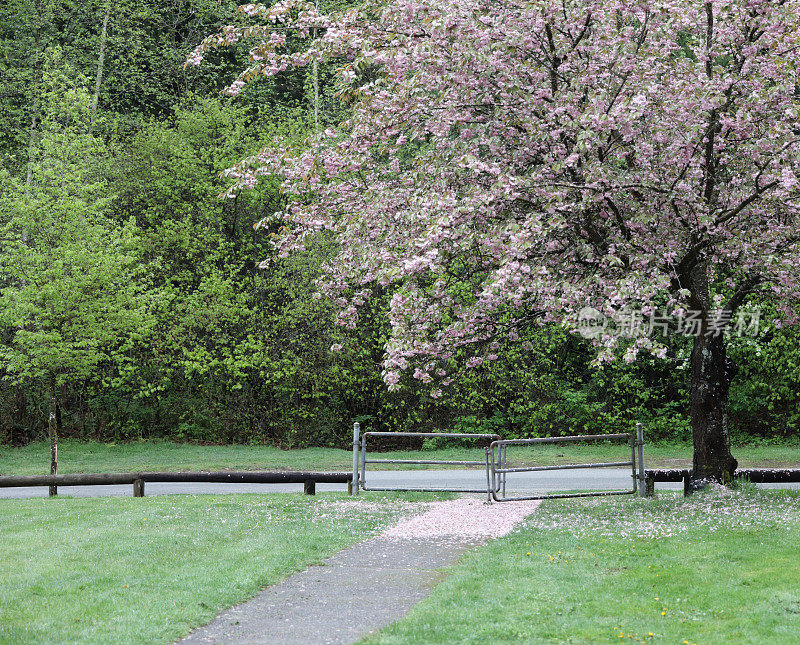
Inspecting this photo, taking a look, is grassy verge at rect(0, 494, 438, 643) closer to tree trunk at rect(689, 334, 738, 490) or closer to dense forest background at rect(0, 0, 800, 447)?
tree trunk at rect(689, 334, 738, 490)

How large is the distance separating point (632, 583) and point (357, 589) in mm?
2506

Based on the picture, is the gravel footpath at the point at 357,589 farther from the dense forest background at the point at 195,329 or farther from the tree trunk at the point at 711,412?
the dense forest background at the point at 195,329

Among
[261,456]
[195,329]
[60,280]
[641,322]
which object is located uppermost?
[60,280]

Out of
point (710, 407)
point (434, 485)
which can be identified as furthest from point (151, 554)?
point (710, 407)

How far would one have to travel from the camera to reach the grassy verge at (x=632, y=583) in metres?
5.97

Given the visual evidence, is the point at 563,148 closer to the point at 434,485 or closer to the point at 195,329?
the point at 434,485

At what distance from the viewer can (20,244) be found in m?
18.2

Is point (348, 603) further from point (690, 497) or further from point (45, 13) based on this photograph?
point (45, 13)

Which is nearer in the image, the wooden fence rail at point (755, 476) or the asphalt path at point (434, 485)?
the wooden fence rail at point (755, 476)

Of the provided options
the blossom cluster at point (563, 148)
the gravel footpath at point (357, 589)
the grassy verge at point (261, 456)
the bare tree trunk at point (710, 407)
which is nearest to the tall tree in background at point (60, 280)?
the grassy verge at point (261, 456)

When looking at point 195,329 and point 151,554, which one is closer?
point 151,554

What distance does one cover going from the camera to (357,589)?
293 inches

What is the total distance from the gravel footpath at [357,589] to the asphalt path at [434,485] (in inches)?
158

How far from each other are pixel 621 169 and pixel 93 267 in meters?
12.2
